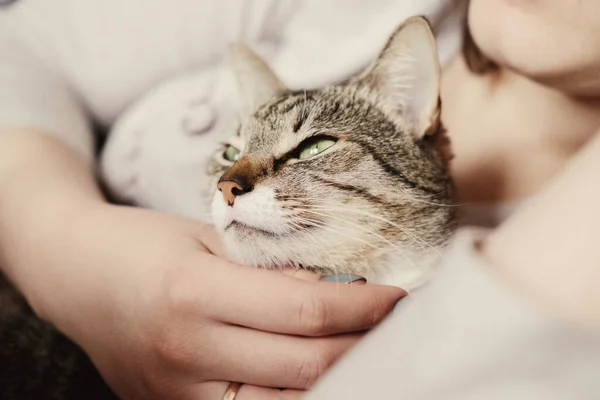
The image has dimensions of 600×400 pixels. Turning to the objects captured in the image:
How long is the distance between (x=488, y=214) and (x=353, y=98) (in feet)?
0.91

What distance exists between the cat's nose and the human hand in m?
0.07

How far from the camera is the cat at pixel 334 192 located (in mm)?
609

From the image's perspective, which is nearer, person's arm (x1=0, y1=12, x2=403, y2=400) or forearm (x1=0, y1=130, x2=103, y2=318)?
person's arm (x1=0, y1=12, x2=403, y2=400)

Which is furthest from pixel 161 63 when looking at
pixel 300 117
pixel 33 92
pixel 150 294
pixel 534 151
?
pixel 534 151

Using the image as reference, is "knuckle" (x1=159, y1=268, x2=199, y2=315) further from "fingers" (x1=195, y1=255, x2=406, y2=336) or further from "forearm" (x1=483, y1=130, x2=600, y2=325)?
"forearm" (x1=483, y1=130, x2=600, y2=325)

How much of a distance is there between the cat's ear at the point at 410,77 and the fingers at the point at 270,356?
12.3 inches

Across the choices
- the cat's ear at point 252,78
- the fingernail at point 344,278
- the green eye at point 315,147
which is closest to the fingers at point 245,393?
the fingernail at point 344,278

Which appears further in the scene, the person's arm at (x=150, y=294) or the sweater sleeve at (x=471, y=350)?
the person's arm at (x=150, y=294)

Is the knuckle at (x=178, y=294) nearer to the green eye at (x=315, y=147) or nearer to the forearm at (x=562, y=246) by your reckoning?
the green eye at (x=315, y=147)

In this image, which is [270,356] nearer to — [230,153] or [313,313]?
[313,313]


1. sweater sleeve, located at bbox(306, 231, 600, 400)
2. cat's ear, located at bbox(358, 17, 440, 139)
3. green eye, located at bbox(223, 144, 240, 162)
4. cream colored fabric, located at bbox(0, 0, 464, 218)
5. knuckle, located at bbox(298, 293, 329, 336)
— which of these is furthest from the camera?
cream colored fabric, located at bbox(0, 0, 464, 218)

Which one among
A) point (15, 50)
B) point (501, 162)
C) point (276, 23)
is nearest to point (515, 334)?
point (501, 162)

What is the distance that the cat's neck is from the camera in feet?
2.65

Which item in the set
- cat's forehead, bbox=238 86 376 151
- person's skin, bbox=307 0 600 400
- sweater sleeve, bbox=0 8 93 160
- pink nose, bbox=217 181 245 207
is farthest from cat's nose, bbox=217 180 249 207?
sweater sleeve, bbox=0 8 93 160
